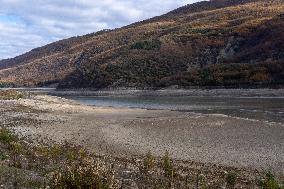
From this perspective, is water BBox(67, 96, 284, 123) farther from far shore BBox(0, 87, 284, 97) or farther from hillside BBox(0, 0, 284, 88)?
hillside BBox(0, 0, 284, 88)

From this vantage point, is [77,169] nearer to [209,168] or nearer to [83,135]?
[209,168]

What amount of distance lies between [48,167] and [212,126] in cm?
1941

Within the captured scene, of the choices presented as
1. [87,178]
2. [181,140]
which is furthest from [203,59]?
[87,178]

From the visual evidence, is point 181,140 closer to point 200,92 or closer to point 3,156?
point 3,156

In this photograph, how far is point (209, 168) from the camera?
61.8 feet

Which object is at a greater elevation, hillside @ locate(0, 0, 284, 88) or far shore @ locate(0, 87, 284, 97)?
hillside @ locate(0, 0, 284, 88)

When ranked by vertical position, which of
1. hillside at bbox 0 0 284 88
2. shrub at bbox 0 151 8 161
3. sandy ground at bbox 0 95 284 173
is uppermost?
hillside at bbox 0 0 284 88

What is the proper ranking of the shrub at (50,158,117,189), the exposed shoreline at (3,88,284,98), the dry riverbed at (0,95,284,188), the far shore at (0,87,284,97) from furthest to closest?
the far shore at (0,87,284,97) → the exposed shoreline at (3,88,284,98) → the dry riverbed at (0,95,284,188) → the shrub at (50,158,117,189)

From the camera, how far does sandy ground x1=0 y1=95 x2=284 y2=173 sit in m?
22.0

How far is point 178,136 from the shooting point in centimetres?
2919

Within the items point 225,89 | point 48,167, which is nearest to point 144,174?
point 48,167

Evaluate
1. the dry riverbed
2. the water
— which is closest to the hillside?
the water

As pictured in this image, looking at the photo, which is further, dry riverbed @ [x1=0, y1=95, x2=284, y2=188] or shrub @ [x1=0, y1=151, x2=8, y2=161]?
dry riverbed @ [x1=0, y1=95, x2=284, y2=188]

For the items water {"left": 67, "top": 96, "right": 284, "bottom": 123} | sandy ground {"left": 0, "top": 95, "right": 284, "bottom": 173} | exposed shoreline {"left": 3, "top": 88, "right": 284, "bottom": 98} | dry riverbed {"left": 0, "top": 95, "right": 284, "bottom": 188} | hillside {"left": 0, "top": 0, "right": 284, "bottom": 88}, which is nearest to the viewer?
dry riverbed {"left": 0, "top": 95, "right": 284, "bottom": 188}
